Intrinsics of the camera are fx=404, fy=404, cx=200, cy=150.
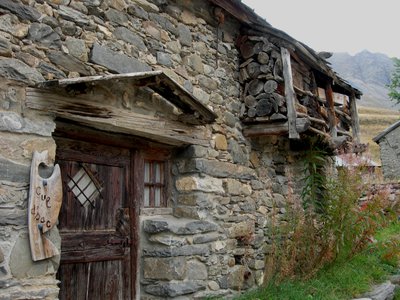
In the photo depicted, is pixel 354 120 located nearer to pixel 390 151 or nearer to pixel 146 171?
pixel 146 171

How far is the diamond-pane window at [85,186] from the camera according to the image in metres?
3.67

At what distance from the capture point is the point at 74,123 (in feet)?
11.3

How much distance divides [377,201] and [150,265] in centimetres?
346

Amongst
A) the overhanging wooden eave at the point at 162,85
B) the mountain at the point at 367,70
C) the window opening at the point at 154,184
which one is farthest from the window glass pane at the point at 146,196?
the mountain at the point at 367,70

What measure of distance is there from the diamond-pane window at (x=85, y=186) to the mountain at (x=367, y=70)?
3020 inches

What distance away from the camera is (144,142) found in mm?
4297

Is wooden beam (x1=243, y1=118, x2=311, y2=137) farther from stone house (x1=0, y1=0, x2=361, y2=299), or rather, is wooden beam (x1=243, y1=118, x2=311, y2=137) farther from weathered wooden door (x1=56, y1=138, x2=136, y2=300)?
weathered wooden door (x1=56, y1=138, x2=136, y2=300)

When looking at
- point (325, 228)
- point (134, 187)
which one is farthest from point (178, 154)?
point (325, 228)

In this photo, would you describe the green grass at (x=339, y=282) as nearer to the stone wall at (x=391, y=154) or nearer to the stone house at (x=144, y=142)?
the stone house at (x=144, y=142)

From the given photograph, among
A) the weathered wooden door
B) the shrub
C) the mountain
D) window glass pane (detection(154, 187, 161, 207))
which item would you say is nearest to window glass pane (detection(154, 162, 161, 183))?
window glass pane (detection(154, 187, 161, 207))

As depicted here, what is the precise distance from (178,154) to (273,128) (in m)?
1.35

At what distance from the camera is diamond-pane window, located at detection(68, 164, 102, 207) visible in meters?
3.67

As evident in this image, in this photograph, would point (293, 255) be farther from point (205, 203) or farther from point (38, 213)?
point (38, 213)

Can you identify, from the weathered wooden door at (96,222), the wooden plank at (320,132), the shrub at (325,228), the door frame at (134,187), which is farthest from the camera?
the wooden plank at (320,132)
